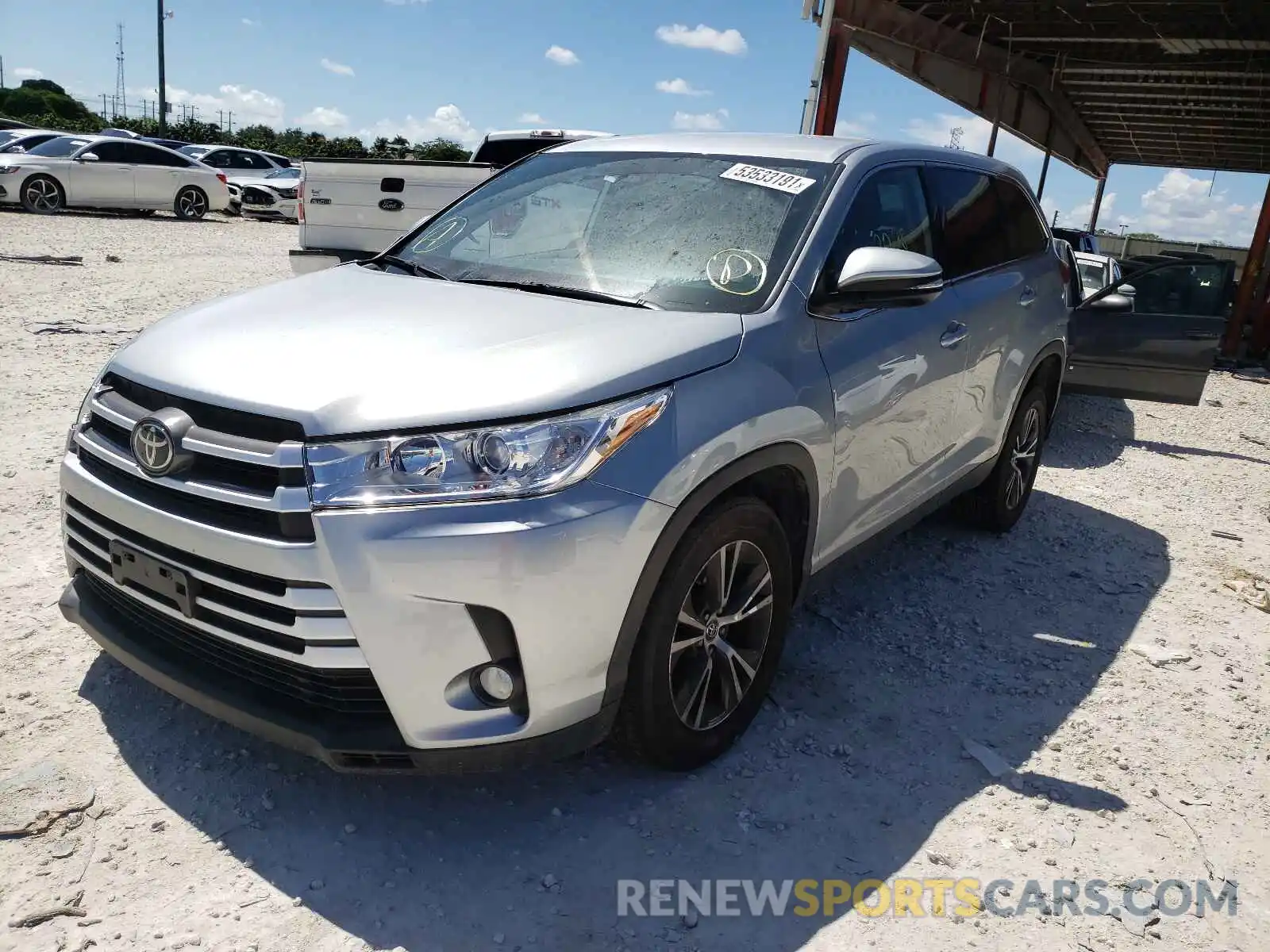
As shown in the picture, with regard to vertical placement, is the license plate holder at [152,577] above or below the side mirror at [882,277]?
below

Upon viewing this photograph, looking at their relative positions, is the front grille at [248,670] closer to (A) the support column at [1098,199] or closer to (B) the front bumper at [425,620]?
(B) the front bumper at [425,620]

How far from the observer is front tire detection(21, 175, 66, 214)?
672 inches

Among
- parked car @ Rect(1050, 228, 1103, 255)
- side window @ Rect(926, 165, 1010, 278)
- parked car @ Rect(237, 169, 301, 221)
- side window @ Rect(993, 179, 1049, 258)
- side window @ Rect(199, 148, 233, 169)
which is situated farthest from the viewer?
side window @ Rect(199, 148, 233, 169)

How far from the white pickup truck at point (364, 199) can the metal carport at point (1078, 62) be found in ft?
14.6

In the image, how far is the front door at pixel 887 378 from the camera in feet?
10.3

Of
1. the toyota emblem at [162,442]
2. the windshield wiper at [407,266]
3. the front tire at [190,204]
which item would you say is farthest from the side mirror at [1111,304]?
the front tire at [190,204]

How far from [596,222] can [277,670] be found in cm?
183

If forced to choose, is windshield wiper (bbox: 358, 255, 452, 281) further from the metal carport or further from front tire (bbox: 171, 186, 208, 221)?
front tire (bbox: 171, 186, 208, 221)

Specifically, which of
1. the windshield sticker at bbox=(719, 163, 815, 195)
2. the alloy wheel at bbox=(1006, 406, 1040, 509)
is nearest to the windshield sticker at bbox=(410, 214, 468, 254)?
the windshield sticker at bbox=(719, 163, 815, 195)

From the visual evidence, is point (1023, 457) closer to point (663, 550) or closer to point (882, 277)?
point (882, 277)

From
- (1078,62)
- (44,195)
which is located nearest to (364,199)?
(1078,62)

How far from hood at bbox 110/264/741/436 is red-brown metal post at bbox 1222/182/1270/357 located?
12.2 m

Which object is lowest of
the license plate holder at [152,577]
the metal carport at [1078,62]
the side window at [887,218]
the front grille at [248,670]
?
the front grille at [248,670]

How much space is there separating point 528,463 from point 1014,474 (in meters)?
3.50
